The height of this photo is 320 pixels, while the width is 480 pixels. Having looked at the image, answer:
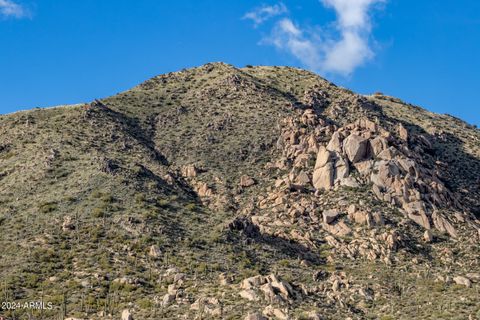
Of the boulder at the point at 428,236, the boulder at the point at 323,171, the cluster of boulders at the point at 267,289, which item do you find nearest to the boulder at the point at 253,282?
the cluster of boulders at the point at 267,289

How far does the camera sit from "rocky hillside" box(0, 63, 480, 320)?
71.0m

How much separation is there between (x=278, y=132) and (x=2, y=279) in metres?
62.4

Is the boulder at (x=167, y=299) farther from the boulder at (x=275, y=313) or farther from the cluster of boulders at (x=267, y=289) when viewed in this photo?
the boulder at (x=275, y=313)

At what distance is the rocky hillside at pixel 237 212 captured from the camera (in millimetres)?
71000

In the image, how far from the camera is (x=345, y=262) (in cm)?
8381

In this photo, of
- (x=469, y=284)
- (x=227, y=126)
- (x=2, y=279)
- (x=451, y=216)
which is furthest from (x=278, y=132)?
(x=2, y=279)

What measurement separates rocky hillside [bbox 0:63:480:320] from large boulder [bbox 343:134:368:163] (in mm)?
208

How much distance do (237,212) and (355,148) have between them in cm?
2158

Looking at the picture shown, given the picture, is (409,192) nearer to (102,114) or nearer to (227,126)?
(227,126)

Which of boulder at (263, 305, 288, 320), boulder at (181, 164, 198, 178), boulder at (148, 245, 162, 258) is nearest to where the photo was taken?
boulder at (263, 305, 288, 320)

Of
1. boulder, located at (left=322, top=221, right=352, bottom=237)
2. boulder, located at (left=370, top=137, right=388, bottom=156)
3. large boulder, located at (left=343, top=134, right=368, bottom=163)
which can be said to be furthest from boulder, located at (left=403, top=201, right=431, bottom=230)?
large boulder, located at (left=343, top=134, right=368, bottom=163)

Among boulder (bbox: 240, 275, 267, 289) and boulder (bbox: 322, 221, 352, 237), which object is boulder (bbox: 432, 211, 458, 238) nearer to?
boulder (bbox: 322, 221, 352, 237)

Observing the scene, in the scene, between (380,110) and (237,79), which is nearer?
(380,110)

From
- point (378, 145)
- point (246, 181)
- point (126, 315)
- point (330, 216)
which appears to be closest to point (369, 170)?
point (378, 145)
